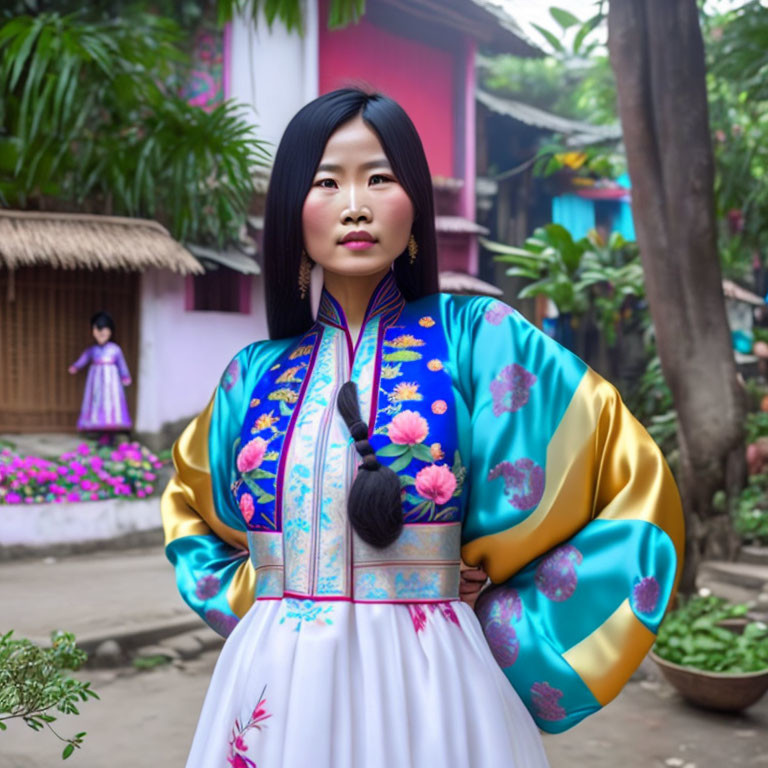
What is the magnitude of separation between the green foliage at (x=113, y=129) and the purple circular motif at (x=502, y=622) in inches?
227

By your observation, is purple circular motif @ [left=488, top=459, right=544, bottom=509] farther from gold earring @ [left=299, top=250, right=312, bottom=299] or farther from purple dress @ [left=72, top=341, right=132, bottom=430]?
purple dress @ [left=72, top=341, right=132, bottom=430]

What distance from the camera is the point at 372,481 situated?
149 centimetres

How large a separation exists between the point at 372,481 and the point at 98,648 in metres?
3.73

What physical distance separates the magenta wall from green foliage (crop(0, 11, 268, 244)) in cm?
201

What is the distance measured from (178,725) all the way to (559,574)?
9.21 ft

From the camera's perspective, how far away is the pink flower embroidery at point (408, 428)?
1564mm

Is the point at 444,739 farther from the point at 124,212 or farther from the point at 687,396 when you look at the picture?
the point at 124,212

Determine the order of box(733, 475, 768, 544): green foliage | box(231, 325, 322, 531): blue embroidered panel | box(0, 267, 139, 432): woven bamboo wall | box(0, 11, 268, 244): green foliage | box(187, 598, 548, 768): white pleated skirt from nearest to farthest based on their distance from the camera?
box(187, 598, 548, 768): white pleated skirt < box(231, 325, 322, 531): blue embroidered panel < box(733, 475, 768, 544): green foliage < box(0, 11, 268, 244): green foliage < box(0, 267, 139, 432): woven bamboo wall

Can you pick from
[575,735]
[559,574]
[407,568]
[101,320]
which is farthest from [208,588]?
[101,320]

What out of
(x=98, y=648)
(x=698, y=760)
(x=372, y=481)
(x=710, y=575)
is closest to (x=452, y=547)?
(x=372, y=481)

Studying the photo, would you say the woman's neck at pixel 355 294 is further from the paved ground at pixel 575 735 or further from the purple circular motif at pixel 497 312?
the paved ground at pixel 575 735

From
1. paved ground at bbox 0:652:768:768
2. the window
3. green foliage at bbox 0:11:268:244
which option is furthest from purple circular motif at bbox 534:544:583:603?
the window

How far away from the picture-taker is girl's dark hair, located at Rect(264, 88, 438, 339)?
1.67 metres

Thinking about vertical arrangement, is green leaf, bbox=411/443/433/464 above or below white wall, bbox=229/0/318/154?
below
